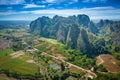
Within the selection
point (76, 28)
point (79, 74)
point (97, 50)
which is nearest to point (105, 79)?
point (79, 74)

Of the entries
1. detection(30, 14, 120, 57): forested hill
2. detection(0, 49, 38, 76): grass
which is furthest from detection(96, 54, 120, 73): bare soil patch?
detection(0, 49, 38, 76): grass

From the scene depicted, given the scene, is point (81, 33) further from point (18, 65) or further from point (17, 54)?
point (18, 65)

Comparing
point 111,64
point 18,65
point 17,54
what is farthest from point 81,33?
point 18,65

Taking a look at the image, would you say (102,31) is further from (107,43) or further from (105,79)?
(105,79)

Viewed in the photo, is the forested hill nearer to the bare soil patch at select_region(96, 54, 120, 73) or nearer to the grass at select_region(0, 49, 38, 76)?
the bare soil patch at select_region(96, 54, 120, 73)

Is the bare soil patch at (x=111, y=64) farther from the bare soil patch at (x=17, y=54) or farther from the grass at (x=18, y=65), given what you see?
the bare soil patch at (x=17, y=54)
